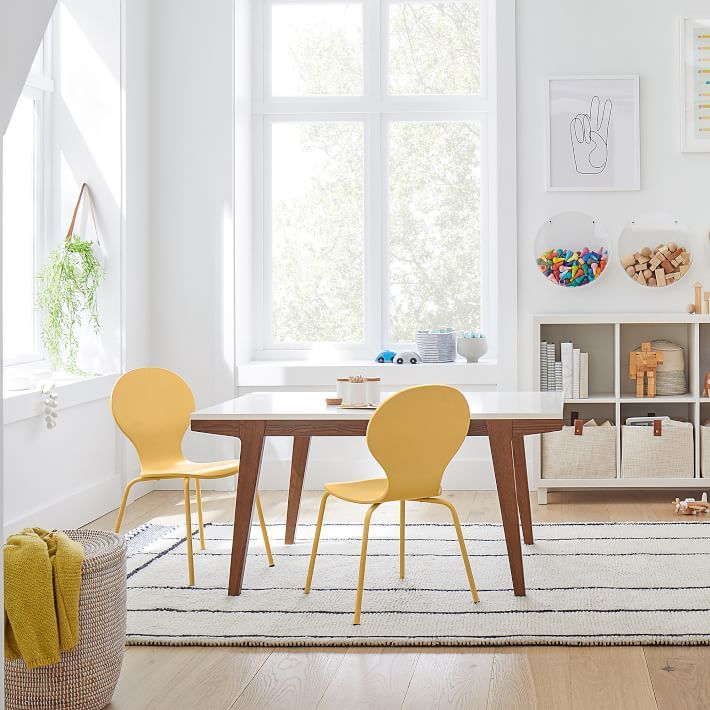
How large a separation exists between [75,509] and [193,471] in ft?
3.58

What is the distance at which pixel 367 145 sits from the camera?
577 centimetres

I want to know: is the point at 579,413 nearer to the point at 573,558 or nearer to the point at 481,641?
the point at 573,558

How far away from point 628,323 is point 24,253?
303cm

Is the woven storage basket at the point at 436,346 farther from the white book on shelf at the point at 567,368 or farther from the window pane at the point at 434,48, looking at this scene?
the window pane at the point at 434,48

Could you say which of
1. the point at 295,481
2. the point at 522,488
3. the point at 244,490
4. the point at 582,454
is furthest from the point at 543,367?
the point at 244,490

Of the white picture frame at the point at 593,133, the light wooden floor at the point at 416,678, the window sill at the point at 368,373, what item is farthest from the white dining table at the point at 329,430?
the white picture frame at the point at 593,133

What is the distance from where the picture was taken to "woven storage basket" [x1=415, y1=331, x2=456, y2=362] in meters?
5.41

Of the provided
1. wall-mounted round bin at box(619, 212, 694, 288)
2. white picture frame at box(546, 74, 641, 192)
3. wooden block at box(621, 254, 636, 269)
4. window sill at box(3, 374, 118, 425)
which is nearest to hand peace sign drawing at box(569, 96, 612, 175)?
white picture frame at box(546, 74, 641, 192)

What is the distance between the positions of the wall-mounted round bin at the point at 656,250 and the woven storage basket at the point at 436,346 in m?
1.01

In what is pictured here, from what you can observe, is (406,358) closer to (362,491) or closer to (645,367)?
(645,367)

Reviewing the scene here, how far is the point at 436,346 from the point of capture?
541 cm

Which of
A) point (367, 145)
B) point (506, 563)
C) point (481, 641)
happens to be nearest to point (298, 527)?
point (506, 563)

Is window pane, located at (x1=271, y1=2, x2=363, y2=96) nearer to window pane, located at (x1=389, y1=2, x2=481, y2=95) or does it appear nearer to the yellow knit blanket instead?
window pane, located at (x1=389, y1=2, x2=481, y2=95)

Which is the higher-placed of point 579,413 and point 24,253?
point 24,253
